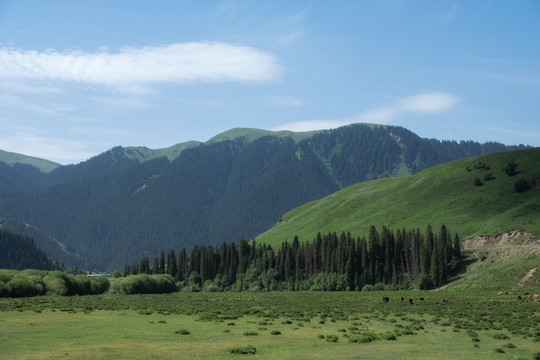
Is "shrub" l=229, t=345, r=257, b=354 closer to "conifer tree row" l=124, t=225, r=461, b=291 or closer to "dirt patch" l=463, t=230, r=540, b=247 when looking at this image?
"conifer tree row" l=124, t=225, r=461, b=291

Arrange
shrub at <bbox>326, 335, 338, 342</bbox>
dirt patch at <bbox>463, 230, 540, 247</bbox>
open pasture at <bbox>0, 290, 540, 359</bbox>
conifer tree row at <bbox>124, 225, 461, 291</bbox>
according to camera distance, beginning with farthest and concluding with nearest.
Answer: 1. conifer tree row at <bbox>124, 225, 461, 291</bbox>
2. dirt patch at <bbox>463, 230, 540, 247</bbox>
3. shrub at <bbox>326, 335, 338, 342</bbox>
4. open pasture at <bbox>0, 290, 540, 359</bbox>

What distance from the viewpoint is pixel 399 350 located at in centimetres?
4250

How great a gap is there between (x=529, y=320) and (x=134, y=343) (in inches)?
1825

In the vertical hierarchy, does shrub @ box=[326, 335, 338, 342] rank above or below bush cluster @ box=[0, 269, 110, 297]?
above

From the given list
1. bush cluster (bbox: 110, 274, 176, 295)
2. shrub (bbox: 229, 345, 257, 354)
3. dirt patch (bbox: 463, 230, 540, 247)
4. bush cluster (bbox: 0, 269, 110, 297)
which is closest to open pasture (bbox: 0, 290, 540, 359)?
shrub (bbox: 229, 345, 257, 354)

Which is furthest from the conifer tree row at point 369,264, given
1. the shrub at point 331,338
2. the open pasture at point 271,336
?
the shrub at point 331,338

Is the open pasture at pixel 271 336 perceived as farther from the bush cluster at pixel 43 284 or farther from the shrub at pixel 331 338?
the bush cluster at pixel 43 284

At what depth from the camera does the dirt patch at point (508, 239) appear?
15188cm

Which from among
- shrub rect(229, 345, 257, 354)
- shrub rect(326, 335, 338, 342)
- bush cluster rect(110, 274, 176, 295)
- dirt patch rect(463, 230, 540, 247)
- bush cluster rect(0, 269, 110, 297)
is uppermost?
dirt patch rect(463, 230, 540, 247)

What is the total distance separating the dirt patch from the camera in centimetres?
15188

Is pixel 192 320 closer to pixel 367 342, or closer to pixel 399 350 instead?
pixel 367 342

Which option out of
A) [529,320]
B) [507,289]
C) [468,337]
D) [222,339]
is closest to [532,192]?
[507,289]

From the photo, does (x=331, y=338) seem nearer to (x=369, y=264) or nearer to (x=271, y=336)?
(x=271, y=336)

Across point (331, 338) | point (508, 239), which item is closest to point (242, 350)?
point (331, 338)
